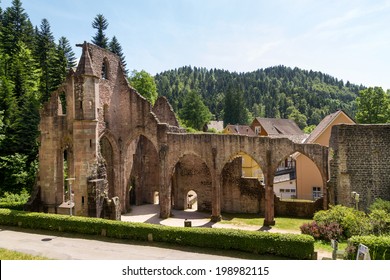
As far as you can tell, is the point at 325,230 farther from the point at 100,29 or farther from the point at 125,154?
the point at 100,29

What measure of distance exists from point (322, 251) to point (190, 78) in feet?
596

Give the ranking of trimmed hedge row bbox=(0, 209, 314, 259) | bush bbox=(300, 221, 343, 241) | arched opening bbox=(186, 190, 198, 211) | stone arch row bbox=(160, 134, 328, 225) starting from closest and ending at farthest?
trimmed hedge row bbox=(0, 209, 314, 259) → bush bbox=(300, 221, 343, 241) → stone arch row bbox=(160, 134, 328, 225) → arched opening bbox=(186, 190, 198, 211)

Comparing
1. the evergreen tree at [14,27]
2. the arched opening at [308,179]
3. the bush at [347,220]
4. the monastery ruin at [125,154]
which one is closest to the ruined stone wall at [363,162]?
the monastery ruin at [125,154]

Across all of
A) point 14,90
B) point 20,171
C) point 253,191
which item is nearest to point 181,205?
point 253,191

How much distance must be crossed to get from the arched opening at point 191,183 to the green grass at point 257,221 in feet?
10.3

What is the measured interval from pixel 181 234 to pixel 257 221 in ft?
35.7

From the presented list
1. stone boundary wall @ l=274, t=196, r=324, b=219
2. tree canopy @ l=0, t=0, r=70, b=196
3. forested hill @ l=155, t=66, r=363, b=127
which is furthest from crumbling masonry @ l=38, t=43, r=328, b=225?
forested hill @ l=155, t=66, r=363, b=127

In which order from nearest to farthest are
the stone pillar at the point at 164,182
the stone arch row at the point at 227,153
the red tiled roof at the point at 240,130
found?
the stone arch row at the point at 227,153 < the stone pillar at the point at 164,182 < the red tiled roof at the point at 240,130

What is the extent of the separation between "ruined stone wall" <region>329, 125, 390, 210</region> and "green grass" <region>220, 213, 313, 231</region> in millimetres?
3968

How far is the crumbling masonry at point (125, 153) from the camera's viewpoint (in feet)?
75.6

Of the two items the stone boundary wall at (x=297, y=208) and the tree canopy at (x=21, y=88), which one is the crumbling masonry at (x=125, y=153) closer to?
the stone boundary wall at (x=297, y=208)

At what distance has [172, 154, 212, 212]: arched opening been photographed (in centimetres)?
3175

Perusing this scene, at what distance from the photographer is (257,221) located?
88.6ft

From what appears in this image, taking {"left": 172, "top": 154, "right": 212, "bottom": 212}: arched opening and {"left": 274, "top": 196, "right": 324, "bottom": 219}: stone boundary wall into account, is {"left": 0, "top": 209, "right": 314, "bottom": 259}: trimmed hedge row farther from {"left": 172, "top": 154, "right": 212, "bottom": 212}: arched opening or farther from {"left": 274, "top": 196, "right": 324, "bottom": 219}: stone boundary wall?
{"left": 172, "top": 154, "right": 212, "bottom": 212}: arched opening
